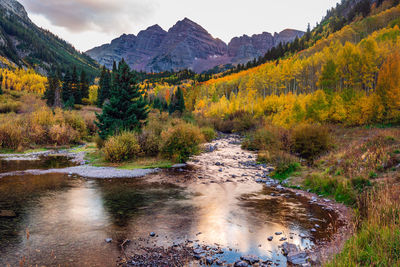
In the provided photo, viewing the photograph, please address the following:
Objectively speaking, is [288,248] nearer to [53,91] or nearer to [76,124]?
[76,124]

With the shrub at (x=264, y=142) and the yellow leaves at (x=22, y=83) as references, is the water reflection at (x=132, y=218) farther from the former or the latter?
the yellow leaves at (x=22, y=83)

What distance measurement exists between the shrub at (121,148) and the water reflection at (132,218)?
21.8ft

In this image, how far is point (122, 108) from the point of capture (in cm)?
3050

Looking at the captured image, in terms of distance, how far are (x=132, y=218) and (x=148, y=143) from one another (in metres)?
14.5

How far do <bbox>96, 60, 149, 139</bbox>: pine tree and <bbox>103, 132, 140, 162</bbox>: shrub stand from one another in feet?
17.6

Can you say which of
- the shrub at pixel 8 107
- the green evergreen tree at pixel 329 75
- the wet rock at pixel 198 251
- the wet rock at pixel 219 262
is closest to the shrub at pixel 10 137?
the wet rock at pixel 198 251

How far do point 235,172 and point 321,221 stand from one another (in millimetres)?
10209

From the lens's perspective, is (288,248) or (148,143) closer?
(288,248)

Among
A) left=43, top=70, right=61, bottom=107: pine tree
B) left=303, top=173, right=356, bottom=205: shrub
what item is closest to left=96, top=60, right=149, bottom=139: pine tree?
left=303, top=173, right=356, bottom=205: shrub

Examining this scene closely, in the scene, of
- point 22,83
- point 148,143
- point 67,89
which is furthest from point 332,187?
point 22,83

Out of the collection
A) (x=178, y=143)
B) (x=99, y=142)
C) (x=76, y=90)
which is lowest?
(x=99, y=142)

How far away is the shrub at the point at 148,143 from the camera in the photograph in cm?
2460

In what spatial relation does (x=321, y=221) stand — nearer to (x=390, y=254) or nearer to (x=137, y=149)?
(x=390, y=254)

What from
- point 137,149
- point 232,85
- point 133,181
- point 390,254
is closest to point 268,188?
point 133,181
